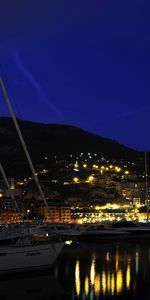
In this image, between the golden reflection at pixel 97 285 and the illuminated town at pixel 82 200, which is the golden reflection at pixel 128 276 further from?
the illuminated town at pixel 82 200

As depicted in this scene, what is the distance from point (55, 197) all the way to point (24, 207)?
2848 centimetres

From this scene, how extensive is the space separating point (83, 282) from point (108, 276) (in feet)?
9.70

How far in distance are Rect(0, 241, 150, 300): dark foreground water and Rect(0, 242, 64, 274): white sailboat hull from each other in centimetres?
53

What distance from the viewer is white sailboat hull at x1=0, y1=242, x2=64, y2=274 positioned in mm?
29359

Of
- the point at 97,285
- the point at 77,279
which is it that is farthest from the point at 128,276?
the point at 97,285

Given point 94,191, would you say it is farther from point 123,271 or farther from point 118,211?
point 123,271

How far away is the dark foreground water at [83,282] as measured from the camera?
25.0 metres

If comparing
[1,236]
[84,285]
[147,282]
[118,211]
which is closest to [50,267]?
[84,285]

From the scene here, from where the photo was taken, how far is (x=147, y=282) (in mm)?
28781

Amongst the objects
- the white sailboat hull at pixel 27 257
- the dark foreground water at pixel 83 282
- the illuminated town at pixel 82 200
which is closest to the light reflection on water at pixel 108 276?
the dark foreground water at pixel 83 282

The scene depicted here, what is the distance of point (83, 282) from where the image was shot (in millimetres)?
29000

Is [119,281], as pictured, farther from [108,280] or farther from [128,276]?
[128,276]

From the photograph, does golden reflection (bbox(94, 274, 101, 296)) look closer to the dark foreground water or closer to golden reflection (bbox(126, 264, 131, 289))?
the dark foreground water

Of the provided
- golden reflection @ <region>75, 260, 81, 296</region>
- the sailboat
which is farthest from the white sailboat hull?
golden reflection @ <region>75, 260, 81, 296</region>
